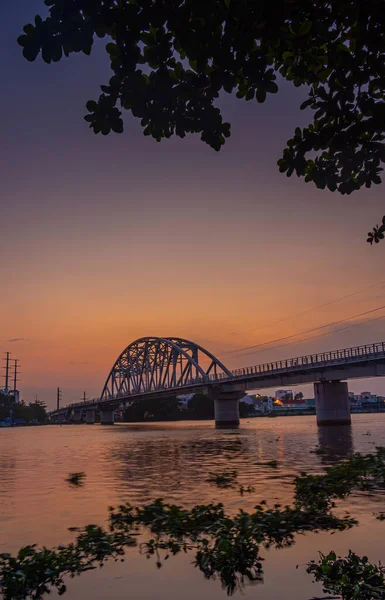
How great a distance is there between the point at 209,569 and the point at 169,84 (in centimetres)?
839

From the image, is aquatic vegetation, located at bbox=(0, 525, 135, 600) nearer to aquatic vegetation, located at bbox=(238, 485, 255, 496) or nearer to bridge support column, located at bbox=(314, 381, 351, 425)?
aquatic vegetation, located at bbox=(238, 485, 255, 496)

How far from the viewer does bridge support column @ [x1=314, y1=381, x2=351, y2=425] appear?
275 ft

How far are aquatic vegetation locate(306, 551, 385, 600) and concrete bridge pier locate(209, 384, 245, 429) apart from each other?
109m

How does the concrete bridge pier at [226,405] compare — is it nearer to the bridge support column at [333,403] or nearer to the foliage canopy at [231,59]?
the bridge support column at [333,403]

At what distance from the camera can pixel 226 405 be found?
402ft

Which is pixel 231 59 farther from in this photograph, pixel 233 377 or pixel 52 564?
pixel 233 377

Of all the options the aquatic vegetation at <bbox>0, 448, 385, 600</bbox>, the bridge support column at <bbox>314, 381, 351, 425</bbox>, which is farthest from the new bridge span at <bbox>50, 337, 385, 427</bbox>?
the aquatic vegetation at <bbox>0, 448, 385, 600</bbox>

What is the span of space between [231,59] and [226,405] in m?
121

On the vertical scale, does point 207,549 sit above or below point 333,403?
below

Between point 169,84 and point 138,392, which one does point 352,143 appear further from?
point 138,392

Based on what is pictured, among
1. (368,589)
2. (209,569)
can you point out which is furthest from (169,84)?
(209,569)

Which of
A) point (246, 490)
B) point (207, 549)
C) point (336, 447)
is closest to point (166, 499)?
point (246, 490)

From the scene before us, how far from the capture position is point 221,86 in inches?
248

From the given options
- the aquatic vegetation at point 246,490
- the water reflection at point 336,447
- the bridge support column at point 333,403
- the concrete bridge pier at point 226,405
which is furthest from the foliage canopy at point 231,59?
the concrete bridge pier at point 226,405
